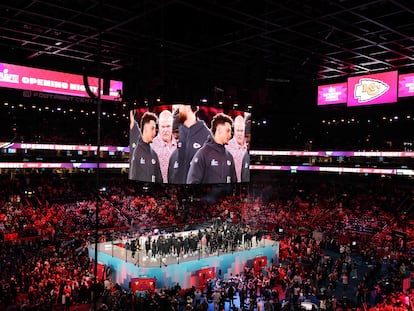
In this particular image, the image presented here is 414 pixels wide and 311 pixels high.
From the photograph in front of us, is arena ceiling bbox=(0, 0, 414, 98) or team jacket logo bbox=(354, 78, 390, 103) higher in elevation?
arena ceiling bbox=(0, 0, 414, 98)

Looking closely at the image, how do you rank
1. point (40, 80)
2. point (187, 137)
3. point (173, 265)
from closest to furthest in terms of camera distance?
1. point (187, 137)
2. point (173, 265)
3. point (40, 80)

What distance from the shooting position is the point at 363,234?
23.2m

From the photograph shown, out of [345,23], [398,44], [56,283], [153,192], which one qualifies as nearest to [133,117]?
[56,283]

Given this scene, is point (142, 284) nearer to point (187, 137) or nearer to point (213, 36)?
point (187, 137)

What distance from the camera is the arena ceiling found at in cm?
1175

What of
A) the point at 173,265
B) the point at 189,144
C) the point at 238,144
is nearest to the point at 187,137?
the point at 189,144

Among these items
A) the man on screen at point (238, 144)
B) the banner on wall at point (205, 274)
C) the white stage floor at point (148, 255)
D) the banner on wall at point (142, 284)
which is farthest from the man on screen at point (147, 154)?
the banner on wall at point (205, 274)

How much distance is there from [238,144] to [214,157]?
130cm

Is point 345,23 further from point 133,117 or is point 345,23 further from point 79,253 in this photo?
point 79,253

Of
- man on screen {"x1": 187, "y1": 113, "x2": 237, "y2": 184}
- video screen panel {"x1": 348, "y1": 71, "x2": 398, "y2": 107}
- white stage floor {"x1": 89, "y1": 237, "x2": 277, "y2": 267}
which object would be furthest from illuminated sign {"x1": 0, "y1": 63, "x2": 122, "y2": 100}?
video screen panel {"x1": 348, "y1": 71, "x2": 398, "y2": 107}

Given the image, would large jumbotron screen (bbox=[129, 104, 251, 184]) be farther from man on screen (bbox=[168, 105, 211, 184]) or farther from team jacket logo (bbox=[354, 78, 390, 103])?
team jacket logo (bbox=[354, 78, 390, 103])

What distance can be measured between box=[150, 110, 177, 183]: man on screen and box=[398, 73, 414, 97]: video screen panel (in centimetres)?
1032

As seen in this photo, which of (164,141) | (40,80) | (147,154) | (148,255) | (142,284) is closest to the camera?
(164,141)

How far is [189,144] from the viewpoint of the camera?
47.2 ft
